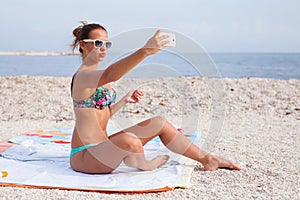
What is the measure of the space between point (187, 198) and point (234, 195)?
33cm

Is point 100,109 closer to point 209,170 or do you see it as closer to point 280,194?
point 209,170

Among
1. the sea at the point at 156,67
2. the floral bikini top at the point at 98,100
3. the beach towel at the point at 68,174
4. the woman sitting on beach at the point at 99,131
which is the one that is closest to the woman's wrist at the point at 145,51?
the woman sitting on beach at the point at 99,131

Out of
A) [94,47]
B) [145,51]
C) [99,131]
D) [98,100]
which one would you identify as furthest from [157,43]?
[99,131]

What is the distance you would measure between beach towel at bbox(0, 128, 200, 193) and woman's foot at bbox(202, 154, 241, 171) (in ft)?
0.41

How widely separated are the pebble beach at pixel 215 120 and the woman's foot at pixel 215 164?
0.18ft

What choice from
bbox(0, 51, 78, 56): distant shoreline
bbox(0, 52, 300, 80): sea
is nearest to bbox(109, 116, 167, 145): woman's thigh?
bbox(0, 52, 300, 80): sea

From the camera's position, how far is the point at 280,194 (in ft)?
8.89

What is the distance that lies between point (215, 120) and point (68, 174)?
3551mm

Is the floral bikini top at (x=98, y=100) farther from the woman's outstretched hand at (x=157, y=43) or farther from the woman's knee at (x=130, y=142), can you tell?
the woman's outstretched hand at (x=157, y=43)

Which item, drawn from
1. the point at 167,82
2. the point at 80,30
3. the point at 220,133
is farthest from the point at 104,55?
the point at 167,82

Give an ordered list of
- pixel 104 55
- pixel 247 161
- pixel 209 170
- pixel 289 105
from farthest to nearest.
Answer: pixel 289 105 < pixel 247 161 < pixel 209 170 < pixel 104 55

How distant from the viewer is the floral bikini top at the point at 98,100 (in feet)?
9.59

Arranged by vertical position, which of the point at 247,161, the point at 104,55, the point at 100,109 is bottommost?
the point at 247,161

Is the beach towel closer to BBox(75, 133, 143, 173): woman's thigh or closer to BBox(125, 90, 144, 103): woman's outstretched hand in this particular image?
BBox(75, 133, 143, 173): woman's thigh
